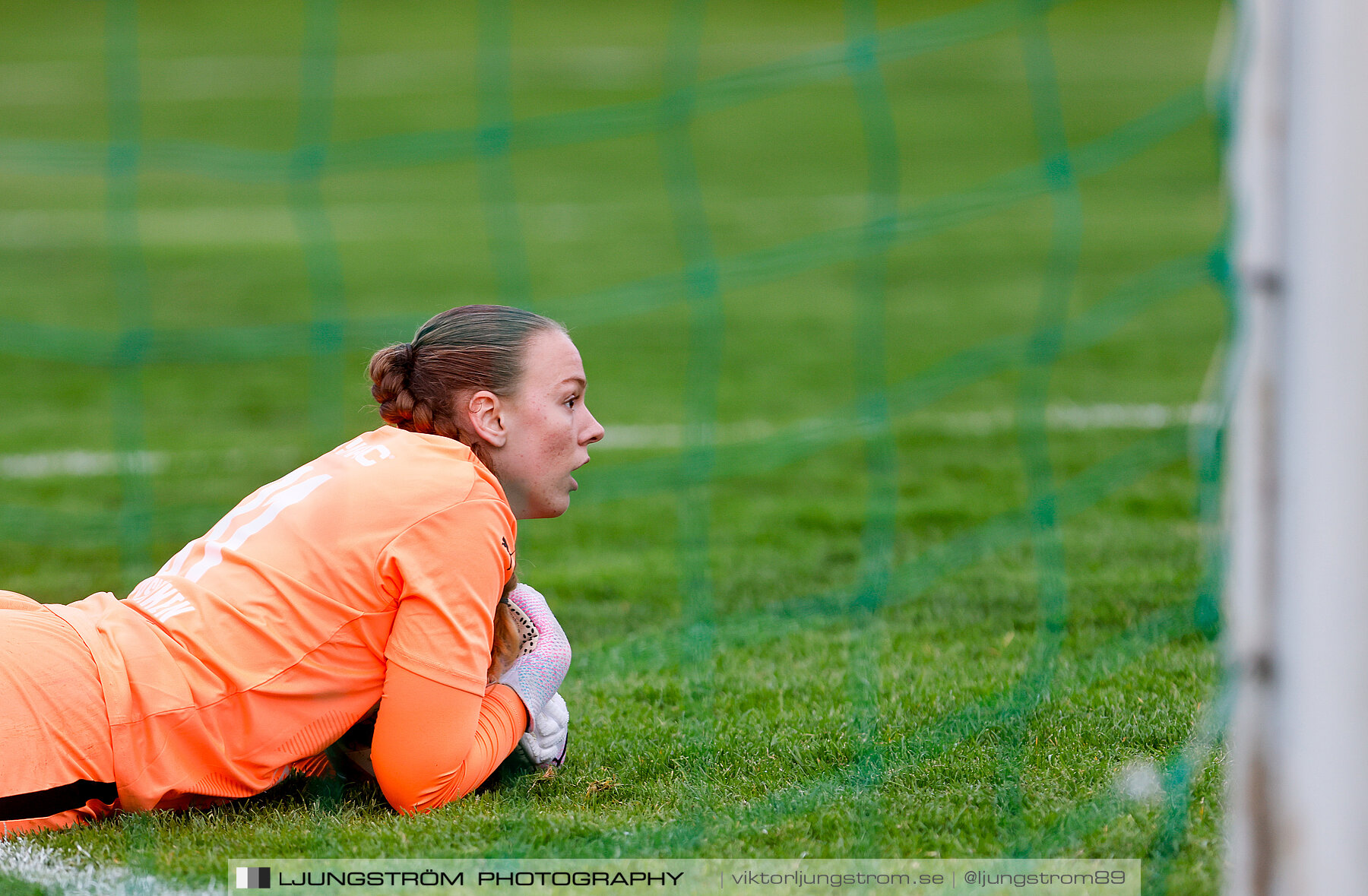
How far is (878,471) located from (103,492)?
2.84 metres

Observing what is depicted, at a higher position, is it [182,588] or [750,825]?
[182,588]

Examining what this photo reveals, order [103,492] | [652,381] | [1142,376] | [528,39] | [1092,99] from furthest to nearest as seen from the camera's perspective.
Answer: [528,39] < [1092,99] < [652,381] < [1142,376] < [103,492]

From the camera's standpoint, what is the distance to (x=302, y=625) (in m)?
2.32

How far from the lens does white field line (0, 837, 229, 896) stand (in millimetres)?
2137

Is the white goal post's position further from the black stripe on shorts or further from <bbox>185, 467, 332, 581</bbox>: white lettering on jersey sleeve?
the black stripe on shorts

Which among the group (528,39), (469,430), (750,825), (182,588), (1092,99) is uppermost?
(528,39)

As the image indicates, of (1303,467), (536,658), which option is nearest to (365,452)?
(536,658)

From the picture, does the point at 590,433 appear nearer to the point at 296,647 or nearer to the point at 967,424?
the point at 296,647

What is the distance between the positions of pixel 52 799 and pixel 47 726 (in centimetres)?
14

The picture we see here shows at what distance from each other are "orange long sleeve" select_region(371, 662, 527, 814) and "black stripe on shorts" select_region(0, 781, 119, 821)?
0.45 metres

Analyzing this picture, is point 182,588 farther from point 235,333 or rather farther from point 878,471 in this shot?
point 235,333

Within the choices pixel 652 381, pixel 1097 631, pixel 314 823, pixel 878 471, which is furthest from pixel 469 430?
pixel 652 381

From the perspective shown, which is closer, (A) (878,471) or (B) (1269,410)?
(B) (1269,410)

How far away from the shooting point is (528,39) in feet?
82.3
